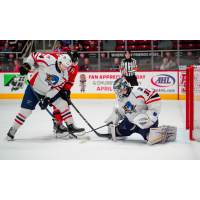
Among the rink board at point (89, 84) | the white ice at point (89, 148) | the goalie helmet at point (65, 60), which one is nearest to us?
the white ice at point (89, 148)

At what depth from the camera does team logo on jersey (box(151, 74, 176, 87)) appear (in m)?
7.83

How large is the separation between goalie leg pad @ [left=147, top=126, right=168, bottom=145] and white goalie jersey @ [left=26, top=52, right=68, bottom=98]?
47.5 inches

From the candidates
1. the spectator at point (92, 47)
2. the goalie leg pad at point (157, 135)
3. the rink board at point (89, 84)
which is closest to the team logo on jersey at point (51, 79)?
the goalie leg pad at point (157, 135)

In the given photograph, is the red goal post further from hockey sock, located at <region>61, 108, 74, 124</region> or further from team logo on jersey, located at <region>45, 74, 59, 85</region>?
team logo on jersey, located at <region>45, 74, 59, 85</region>

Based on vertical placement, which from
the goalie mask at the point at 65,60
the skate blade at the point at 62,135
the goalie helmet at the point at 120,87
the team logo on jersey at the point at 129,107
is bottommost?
the skate blade at the point at 62,135

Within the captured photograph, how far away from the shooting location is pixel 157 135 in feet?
9.57

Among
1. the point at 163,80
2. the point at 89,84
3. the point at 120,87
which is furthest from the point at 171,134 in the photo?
the point at 89,84

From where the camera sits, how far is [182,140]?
3.20 m

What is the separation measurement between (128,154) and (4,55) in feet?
23.6

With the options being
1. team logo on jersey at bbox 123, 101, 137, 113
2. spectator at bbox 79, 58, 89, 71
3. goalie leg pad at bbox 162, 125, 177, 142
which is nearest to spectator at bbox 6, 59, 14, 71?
spectator at bbox 79, 58, 89, 71

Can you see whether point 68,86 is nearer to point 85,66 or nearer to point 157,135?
point 157,135

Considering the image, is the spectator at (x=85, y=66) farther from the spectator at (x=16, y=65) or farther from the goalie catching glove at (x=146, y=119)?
the goalie catching glove at (x=146, y=119)

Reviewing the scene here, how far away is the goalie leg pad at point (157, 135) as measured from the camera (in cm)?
289

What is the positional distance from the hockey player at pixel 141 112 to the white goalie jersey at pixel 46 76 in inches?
28.8
